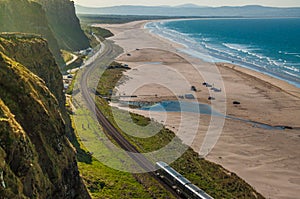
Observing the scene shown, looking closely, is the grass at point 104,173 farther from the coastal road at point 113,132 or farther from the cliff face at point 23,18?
the cliff face at point 23,18

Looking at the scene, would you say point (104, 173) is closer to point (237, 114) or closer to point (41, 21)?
point (237, 114)

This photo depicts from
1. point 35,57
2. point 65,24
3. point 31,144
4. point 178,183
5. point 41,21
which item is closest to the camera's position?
point 31,144

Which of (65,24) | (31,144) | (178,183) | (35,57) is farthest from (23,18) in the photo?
(31,144)

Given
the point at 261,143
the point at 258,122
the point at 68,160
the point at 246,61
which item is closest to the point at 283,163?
the point at 261,143

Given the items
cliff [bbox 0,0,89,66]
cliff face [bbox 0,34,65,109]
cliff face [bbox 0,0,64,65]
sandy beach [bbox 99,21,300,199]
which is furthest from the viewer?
cliff [bbox 0,0,89,66]

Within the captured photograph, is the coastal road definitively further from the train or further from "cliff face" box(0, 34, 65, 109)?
"cliff face" box(0, 34, 65, 109)

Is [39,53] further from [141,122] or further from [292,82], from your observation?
[292,82]

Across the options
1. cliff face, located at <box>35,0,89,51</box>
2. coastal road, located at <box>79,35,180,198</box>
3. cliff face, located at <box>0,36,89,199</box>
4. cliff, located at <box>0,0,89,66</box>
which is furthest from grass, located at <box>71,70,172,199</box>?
cliff face, located at <box>35,0,89,51</box>
